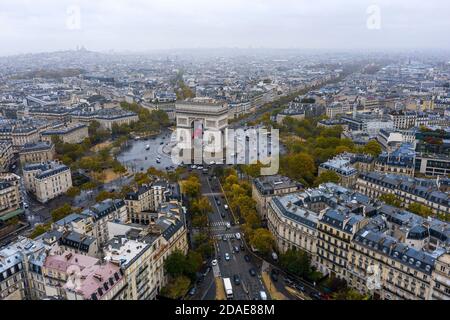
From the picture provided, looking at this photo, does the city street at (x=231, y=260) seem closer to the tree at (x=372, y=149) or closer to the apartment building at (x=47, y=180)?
the apartment building at (x=47, y=180)

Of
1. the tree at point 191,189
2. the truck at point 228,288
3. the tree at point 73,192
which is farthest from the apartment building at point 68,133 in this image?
the truck at point 228,288

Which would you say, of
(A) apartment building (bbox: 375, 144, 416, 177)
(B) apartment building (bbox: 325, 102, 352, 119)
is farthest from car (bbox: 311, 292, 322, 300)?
(B) apartment building (bbox: 325, 102, 352, 119)

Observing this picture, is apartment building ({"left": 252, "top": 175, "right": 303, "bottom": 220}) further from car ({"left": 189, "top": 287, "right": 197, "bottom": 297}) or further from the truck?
car ({"left": 189, "top": 287, "right": 197, "bottom": 297})

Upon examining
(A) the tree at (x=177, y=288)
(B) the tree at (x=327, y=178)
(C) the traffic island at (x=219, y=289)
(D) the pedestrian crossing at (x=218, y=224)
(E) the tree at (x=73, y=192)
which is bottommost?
(C) the traffic island at (x=219, y=289)

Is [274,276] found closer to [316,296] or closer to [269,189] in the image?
[316,296]

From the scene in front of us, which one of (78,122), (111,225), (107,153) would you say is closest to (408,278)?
(111,225)

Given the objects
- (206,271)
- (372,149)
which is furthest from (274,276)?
(372,149)
